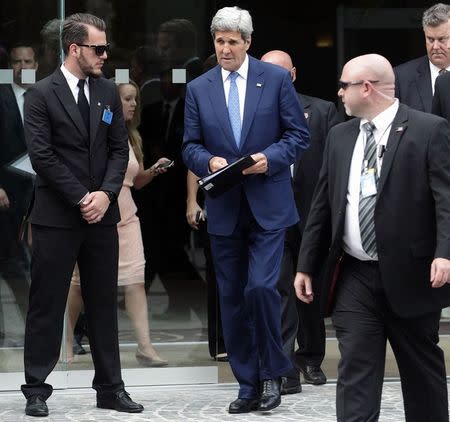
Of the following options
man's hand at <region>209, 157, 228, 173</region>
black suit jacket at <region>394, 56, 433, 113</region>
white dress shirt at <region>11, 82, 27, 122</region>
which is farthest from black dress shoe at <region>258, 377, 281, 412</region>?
white dress shirt at <region>11, 82, 27, 122</region>

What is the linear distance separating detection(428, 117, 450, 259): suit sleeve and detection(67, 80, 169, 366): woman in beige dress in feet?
10.6

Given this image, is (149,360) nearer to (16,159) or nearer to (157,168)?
(157,168)

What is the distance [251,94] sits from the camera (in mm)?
8055

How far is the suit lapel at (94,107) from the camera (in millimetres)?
7902

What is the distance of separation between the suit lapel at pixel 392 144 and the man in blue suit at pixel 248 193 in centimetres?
164

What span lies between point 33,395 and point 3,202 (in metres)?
1.56

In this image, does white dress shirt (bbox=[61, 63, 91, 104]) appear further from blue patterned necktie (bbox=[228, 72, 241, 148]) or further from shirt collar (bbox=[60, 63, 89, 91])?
blue patterned necktie (bbox=[228, 72, 241, 148])

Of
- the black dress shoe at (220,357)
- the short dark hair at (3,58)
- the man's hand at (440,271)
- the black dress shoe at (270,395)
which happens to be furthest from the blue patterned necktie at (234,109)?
the man's hand at (440,271)

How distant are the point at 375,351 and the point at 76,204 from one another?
2194 mm

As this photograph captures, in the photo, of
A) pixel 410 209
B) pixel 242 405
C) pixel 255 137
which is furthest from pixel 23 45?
pixel 410 209

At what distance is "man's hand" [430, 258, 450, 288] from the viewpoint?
6.02m

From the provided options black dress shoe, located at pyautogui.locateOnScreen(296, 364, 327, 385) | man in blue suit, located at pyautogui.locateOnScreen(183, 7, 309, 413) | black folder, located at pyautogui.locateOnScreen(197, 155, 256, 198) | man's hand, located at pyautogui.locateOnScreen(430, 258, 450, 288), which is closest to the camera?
man's hand, located at pyautogui.locateOnScreen(430, 258, 450, 288)

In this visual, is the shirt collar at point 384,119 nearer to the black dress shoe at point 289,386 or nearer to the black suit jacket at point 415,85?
the black suit jacket at point 415,85

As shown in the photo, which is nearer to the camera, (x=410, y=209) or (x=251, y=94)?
(x=410, y=209)
